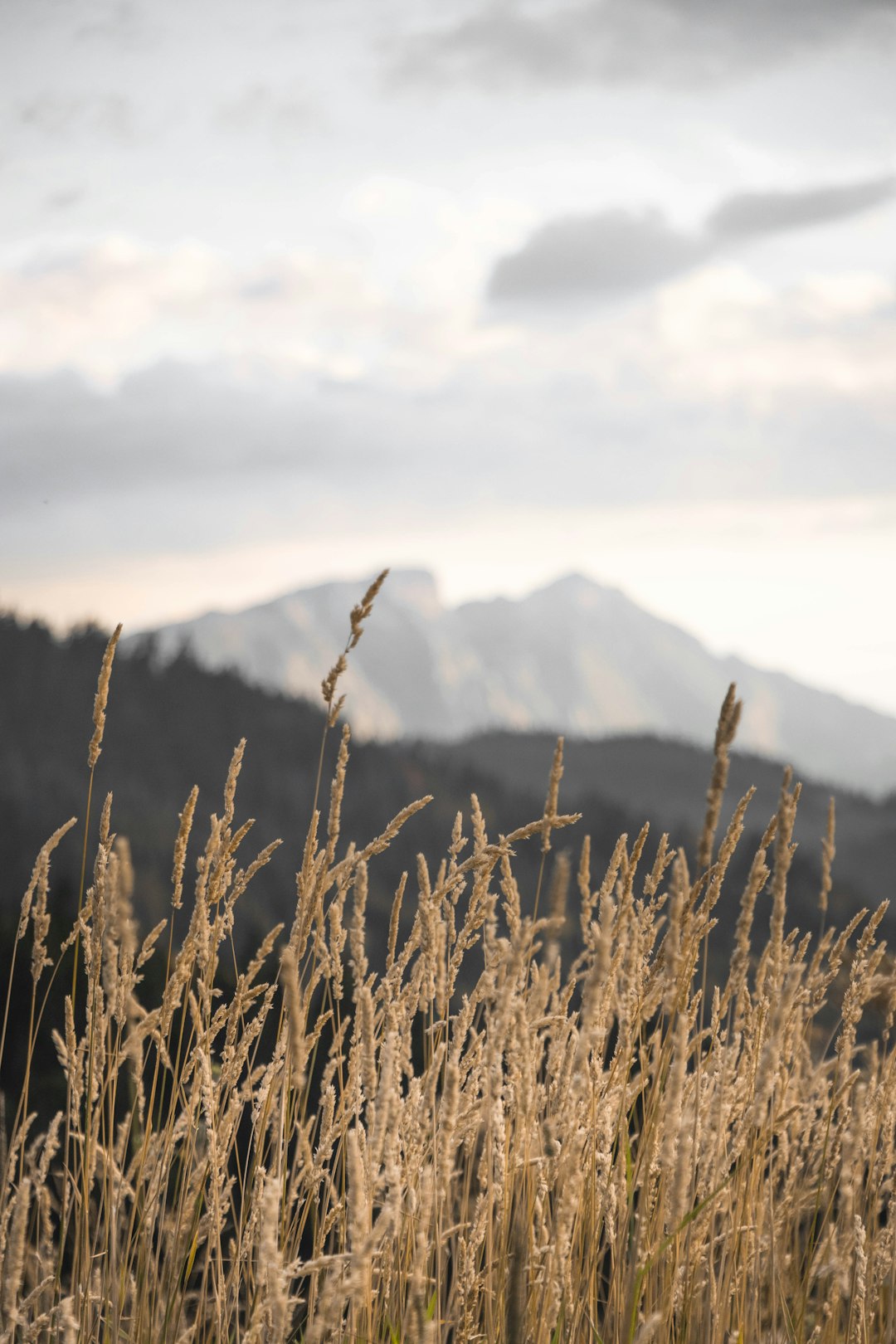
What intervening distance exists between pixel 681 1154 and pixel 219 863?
2.60ft

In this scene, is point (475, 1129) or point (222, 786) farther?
point (222, 786)

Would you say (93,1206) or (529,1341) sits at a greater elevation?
(529,1341)

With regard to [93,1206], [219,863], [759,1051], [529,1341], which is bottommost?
[93,1206]

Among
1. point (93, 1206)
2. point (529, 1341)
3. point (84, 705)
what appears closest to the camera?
point (529, 1341)

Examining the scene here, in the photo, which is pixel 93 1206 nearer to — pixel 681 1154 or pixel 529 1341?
pixel 529 1341

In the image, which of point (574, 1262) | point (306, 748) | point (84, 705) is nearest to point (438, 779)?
point (306, 748)

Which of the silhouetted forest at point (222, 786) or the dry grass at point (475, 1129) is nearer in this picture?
the dry grass at point (475, 1129)

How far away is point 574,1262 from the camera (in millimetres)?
1759

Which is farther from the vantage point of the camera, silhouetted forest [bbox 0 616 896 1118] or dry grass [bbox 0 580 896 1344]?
silhouetted forest [bbox 0 616 896 1118]

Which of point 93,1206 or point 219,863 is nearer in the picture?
point 219,863

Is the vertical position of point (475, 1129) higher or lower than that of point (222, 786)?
higher

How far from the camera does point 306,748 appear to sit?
17.2 metres

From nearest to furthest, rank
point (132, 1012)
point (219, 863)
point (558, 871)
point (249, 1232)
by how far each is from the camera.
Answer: point (558, 871)
point (132, 1012)
point (219, 863)
point (249, 1232)

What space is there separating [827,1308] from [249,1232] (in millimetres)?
854
